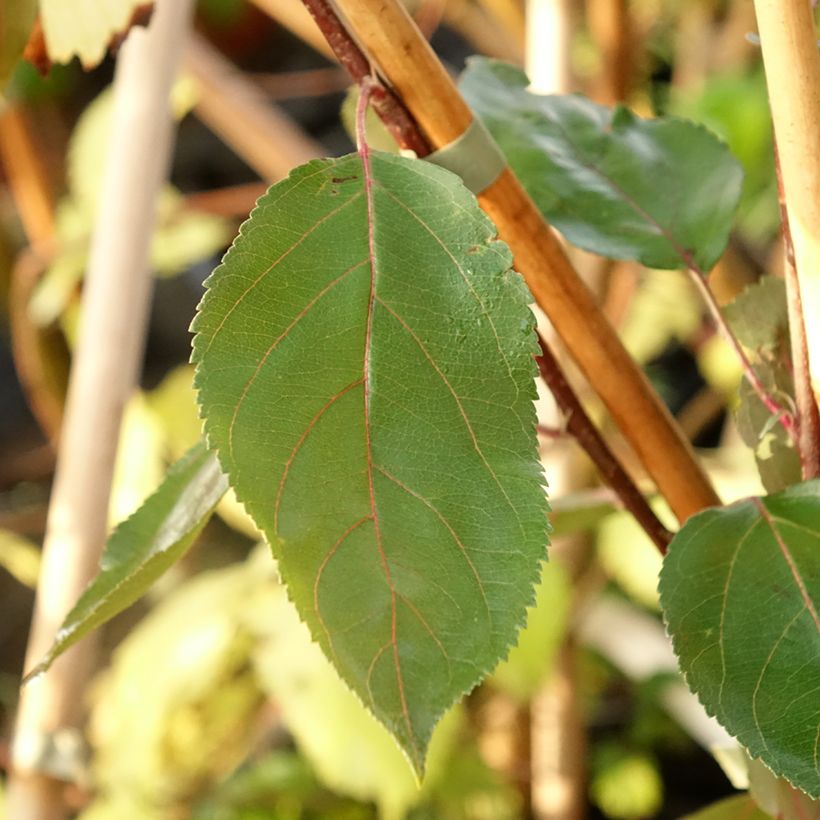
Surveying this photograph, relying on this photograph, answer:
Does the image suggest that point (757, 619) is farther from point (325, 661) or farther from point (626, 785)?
point (626, 785)

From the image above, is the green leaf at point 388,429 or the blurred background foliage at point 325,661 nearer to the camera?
the green leaf at point 388,429

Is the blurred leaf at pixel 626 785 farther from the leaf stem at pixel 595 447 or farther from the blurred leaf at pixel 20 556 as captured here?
the leaf stem at pixel 595 447

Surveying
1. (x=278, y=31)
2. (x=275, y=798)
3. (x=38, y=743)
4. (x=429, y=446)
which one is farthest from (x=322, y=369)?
(x=278, y=31)

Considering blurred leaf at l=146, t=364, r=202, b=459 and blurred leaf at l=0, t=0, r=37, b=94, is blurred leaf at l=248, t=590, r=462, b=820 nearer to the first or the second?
blurred leaf at l=146, t=364, r=202, b=459

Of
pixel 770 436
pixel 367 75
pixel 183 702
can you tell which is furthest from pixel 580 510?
pixel 183 702

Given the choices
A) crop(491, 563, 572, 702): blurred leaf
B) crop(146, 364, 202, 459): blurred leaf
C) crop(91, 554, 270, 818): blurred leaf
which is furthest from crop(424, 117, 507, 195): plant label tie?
crop(146, 364, 202, 459): blurred leaf

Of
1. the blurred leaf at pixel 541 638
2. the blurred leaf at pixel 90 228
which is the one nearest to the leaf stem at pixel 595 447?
the blurred leaf at pixel 541 638
